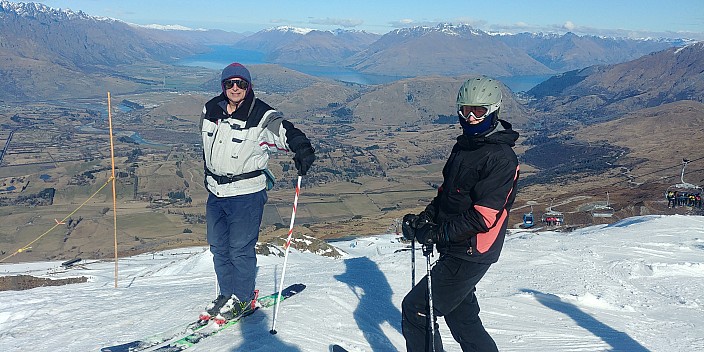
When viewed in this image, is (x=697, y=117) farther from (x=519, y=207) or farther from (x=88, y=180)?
(x=88, y=180)

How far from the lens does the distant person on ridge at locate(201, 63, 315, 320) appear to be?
6.68 m

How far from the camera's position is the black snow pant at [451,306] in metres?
5.11

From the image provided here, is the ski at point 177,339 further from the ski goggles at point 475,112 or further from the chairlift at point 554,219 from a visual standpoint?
the chairlift at point 554,219

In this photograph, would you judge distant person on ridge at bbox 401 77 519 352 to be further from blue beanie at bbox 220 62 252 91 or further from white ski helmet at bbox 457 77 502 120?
blue beanie at bbox 220 62 252 91

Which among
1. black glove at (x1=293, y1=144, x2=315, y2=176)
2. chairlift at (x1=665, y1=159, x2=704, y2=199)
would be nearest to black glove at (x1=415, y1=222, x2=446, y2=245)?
black glove at (x1=293, y1=144, x2=315, y2=176)

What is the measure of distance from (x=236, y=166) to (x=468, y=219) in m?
3.18

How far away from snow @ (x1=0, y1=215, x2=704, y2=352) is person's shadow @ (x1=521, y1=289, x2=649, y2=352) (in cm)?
2

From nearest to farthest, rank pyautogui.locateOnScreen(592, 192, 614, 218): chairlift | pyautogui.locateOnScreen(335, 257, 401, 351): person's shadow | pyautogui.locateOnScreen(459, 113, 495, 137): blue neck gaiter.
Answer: pyautogui.locateOnScreen(459, 113, 495, 137): blue neck gaiter, pyautogui.locateOnScreen(335, 257, 401, 351): person's shadow, pyautogui.locateOnScreen(592, 192, 614, 218): chairlift

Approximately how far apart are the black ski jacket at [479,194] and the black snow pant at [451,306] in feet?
0.50

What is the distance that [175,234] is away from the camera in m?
62.1

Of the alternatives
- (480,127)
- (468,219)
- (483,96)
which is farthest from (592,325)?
(483,96)

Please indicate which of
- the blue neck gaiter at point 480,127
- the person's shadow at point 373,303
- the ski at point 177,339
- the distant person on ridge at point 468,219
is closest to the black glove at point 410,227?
the distant person on ridge at point 468,219

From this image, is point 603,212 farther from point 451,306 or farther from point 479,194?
point 479,194

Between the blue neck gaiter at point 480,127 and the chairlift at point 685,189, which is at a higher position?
the blue neck gaiter at point 480,127
